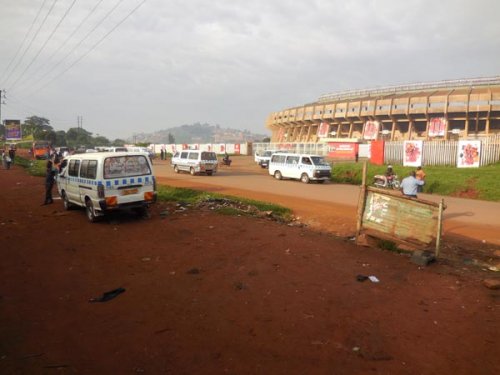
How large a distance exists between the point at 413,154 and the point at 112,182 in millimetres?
21119

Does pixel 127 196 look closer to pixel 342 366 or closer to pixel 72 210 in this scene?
pixel 72 210

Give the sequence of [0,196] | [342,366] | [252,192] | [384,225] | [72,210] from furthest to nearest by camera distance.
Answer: [252,192]
[0,196]
[72,210]
[384,225]
[342,366]

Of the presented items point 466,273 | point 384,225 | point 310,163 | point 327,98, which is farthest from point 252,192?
point 327,98

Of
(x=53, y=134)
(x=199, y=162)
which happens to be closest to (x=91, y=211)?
(x=199, y=162)

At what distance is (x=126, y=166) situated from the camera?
1012cm

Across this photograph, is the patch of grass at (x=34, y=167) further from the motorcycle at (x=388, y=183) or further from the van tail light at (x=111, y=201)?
the motorcycle at (x=388, y=183)

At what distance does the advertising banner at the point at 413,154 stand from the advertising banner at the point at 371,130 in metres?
27.0

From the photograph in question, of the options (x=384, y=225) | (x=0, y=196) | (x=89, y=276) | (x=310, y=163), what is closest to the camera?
(x=89, y=276)

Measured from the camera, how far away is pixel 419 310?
16.6ft

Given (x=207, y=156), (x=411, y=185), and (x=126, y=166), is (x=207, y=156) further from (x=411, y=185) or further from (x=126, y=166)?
(x=411, y=185)

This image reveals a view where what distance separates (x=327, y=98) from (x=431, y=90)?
19911 mm

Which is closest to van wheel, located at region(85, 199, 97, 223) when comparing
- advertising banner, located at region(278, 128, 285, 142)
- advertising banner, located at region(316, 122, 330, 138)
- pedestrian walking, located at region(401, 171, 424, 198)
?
pedestrian walking, located at region(401, 171, 424, 198)

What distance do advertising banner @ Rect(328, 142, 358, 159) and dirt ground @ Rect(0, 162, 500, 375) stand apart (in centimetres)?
2837

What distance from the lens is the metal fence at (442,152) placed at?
2166 cm
